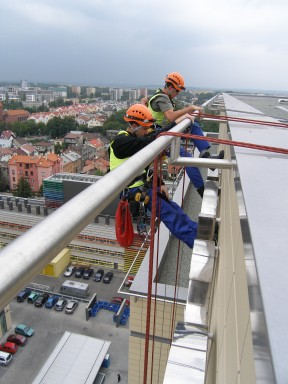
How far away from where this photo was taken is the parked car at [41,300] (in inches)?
495

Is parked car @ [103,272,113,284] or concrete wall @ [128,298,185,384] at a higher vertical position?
concrete wall @ [128,298,185,384]

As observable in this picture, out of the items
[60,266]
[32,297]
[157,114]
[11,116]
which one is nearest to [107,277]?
[60,266]

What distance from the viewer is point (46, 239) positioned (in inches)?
15.6

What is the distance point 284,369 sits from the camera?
1.19 feet

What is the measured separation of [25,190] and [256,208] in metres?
24.7

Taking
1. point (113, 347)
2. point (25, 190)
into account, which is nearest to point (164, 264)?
point (113, 347)

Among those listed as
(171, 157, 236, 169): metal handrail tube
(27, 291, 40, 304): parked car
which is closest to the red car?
(27, 291, 40, 304): parked car

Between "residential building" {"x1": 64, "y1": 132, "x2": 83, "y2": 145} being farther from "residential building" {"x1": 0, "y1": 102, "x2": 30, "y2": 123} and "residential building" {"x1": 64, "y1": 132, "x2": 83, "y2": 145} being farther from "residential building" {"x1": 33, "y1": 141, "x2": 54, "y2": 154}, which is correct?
"residential building" {"x1": 0, "y1": 102, "x2": 30, "y2": 123}

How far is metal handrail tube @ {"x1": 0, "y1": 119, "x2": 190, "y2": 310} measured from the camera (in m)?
0.34

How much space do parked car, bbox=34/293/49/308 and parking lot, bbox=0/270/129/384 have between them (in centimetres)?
16

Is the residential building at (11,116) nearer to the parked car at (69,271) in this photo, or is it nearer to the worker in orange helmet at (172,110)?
the parked car at (69,271)

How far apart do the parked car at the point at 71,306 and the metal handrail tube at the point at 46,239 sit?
41.7ft

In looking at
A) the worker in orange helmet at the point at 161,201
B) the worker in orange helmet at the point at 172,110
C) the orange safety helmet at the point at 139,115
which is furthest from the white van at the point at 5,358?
the orange safety helmet at the point at 139,115

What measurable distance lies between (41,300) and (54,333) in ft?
6.07
